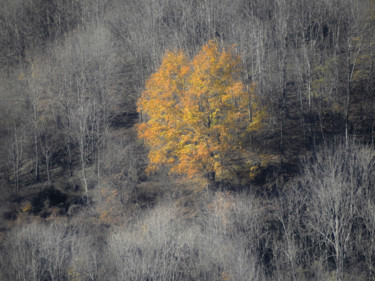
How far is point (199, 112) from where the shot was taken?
21.9m

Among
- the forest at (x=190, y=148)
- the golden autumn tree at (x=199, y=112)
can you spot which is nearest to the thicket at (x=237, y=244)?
the forest at (x=190, y=148)

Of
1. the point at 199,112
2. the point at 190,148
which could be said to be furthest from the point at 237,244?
the point at 199,112

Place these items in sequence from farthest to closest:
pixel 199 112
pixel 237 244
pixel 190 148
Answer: pixel 190 148 < pixel 199 112 < pixel 237 244

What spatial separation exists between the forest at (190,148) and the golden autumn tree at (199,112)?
0.14 meters

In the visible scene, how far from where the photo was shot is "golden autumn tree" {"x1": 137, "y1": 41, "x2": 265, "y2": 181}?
21922 millimetres

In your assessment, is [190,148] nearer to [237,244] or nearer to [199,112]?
[199,112]

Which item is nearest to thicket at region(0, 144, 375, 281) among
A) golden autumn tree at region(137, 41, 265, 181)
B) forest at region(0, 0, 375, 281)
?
forest at region(0, 0, 375, 281)

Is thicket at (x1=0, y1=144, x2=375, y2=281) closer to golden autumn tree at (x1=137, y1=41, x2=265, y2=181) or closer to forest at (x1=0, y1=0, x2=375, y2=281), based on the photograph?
forest at (x1=0, y1=0, x2=375, y2=281)

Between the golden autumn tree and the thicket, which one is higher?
the golden autumn tree

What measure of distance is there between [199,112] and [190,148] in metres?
2.74

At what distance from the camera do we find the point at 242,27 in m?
30.8

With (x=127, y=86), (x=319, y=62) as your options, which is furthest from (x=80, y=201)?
(x=319, y=62)

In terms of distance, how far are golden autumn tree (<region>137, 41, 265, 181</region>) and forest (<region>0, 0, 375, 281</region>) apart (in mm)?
143

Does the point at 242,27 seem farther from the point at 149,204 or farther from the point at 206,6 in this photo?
the point at 149,204
